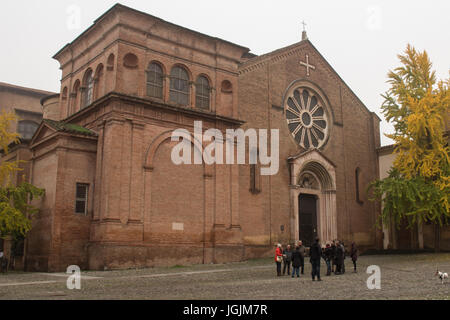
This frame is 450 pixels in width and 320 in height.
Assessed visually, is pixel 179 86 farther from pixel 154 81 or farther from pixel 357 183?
pixel 357 183

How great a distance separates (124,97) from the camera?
24.0m

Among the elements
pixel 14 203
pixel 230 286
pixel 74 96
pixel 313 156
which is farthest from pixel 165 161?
pixel 313 156

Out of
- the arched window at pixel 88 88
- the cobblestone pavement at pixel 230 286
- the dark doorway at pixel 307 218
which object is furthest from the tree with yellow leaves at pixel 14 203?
the dark doorway at pixel 307 218

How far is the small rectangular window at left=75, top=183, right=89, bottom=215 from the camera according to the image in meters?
24.0

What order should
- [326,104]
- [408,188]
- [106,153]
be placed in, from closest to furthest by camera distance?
[106,153], [408,188], [326,104]

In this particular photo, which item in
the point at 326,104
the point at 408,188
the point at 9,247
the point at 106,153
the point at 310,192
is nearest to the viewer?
the point at 106,153

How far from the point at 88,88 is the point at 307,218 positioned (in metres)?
15.9

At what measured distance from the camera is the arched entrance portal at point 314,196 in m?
31.6

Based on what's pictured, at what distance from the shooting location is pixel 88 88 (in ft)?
91.5

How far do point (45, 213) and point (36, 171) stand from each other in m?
3.25

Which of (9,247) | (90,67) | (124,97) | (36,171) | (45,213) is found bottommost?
(9,247)

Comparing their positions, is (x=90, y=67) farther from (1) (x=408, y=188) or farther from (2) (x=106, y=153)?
(1) (x=408, y=188)

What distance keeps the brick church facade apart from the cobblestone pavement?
310 centimetres

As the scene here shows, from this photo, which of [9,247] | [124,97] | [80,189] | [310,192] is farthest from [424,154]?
[9,247]
